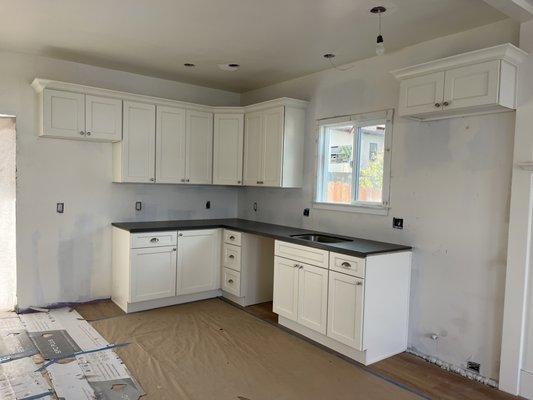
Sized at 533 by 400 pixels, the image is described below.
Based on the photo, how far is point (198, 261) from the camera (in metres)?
4.56

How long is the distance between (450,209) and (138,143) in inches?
125

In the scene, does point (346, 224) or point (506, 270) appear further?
point (346, 224)

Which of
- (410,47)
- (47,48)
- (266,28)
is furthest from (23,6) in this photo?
(410,47)

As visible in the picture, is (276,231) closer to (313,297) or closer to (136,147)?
(313,297)

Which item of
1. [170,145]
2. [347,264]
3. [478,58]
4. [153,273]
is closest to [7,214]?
[153,273]

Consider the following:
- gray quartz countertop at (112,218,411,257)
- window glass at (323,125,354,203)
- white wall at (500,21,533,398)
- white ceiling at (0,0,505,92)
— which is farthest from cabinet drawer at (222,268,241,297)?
white wall at (500,21,533,398)

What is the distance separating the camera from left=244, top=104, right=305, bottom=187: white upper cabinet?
436cm

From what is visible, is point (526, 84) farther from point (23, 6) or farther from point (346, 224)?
point (23, 6)

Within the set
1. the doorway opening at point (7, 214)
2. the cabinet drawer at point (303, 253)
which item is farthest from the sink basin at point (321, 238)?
the doorway opening at point (7, 214)

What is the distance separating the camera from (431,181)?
329 cm

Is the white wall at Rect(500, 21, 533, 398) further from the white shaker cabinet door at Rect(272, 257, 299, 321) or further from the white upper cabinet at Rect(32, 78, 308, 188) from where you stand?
the white upper cabinet at Rect(32, 78, 308, 188)

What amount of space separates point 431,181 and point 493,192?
0.49 metres

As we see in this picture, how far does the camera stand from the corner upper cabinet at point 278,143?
4355mm

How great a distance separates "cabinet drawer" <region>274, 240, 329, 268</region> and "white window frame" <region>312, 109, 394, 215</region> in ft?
2.31
